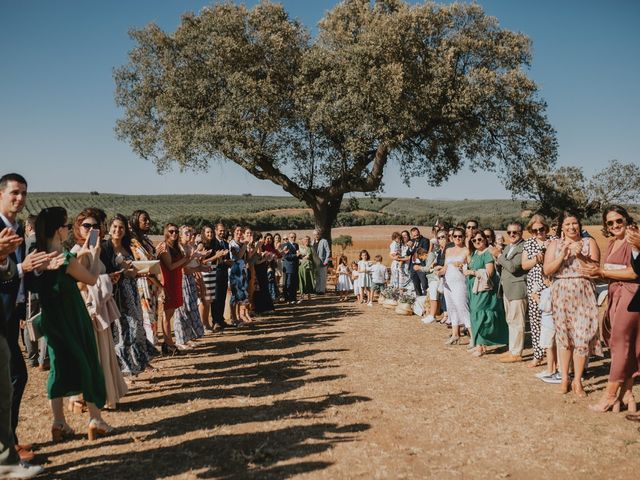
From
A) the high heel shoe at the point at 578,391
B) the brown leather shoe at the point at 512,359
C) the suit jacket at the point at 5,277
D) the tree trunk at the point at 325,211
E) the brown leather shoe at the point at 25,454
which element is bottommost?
the brown leather shoe at the point at 512,359

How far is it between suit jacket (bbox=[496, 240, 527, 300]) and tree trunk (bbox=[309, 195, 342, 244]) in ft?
44.8

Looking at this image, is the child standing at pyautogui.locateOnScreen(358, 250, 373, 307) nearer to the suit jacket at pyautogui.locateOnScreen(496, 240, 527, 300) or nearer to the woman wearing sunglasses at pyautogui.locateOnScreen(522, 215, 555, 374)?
the suit jacket at pyautogui.locateOnScreen(496, 240, 527, 300)

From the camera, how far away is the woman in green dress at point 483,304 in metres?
7.74

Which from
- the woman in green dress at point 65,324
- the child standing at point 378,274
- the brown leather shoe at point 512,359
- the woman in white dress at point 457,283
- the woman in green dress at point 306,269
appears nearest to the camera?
the woman in green dress at point 65,324

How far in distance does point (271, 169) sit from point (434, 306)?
1112cm

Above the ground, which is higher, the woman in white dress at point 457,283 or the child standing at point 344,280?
the woman in white dress at point 457,283

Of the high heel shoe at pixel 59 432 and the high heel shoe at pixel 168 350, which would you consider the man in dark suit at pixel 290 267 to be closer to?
the high heel shoe at pixel 168 350

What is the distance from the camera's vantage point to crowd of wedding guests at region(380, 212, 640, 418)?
5.12 metres

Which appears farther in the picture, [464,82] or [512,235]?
[464,82]

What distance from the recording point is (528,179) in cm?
2017

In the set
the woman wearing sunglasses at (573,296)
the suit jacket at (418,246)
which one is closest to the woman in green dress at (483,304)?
the woman wearing sunglasses at (573,296)

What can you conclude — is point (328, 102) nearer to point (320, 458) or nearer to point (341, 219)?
point (320, 458)

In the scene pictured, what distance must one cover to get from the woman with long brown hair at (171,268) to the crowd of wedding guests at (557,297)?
4.65 meters

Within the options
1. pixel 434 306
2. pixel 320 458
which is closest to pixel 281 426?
pixel 320 458
